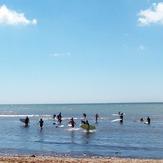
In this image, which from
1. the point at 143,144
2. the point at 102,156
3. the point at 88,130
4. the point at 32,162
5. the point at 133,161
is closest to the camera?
the point at 32,162

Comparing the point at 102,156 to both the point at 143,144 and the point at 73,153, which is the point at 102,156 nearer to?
the point at 73,153

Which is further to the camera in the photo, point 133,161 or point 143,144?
point 143,144

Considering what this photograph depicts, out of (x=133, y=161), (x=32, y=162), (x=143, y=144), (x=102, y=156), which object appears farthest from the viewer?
(x=143, y=144)

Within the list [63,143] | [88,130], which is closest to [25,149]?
[63,143]

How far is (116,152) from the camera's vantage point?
16953 mm

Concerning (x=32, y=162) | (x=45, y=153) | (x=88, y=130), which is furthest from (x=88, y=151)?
(x=88, y=130)

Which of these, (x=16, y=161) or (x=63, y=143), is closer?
(x=16, y=161)

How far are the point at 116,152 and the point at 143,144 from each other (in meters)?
4.40

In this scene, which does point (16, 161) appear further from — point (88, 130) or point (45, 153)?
point (88, 130)

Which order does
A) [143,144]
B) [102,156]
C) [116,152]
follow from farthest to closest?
1. [143,144]
2. [116,152]
3. [102,156]

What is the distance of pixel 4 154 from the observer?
15977 mm

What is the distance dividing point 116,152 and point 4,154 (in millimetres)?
8036

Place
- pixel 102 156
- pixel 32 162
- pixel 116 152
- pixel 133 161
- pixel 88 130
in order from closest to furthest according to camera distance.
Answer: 1. pixel 32 162
2. pixel 133 161
3. pixel 102 156
4. pixel 116 152
5. pixel 88 130

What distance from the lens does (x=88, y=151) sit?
1716cm
